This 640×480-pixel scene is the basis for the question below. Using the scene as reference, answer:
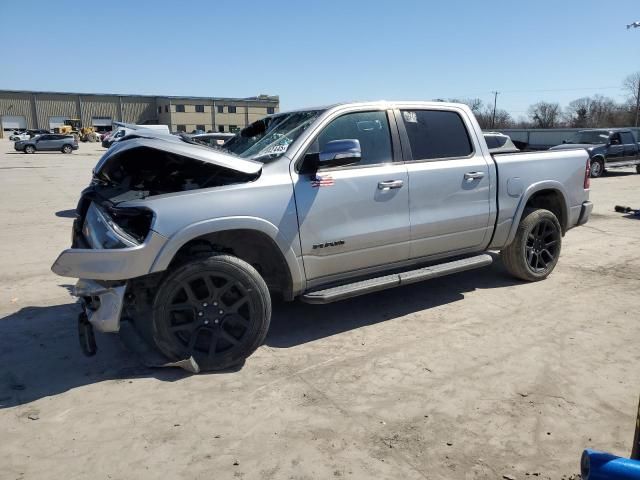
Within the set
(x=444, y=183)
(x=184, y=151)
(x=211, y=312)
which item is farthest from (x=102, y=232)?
(x=444, y=183)

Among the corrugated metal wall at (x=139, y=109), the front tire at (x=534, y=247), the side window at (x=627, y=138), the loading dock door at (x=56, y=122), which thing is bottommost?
the front tire at (x=534, y=247)

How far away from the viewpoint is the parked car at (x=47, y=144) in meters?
42.8

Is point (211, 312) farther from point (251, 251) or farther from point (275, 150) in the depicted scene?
point (275, 150)

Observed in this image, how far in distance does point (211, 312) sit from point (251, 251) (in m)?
0.68

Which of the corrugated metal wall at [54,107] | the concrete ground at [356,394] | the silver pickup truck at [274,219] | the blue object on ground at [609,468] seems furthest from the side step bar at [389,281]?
the corrugated metal wall at [54,107]

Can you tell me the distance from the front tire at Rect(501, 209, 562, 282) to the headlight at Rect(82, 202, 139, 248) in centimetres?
416

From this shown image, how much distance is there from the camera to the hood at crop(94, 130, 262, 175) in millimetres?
3689

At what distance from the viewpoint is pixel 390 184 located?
4516 mm

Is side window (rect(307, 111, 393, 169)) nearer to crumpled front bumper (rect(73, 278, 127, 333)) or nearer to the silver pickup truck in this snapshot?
the silver pickup truck

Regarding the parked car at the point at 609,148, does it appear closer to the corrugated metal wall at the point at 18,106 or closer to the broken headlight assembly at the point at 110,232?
the broken headlight assembly at the point at 110,232

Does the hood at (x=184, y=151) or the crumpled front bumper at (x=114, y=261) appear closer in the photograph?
the crumpled front bumper at (x=114, y=261)

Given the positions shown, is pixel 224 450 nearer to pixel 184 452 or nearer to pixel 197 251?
pixel 184 452

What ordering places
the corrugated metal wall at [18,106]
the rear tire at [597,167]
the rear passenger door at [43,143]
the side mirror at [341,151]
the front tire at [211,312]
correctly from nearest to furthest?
the front tire at [211,312] < the side mirror at [341,151] < the rear tire at [597,167] < the rear passenger door at [43,143] < the corrugated metal wall at [18,106]

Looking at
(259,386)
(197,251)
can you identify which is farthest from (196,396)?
(197,251)
